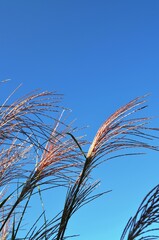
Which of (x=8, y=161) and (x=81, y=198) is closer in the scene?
(x=81, y=198)

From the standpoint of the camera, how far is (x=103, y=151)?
5.14 ft

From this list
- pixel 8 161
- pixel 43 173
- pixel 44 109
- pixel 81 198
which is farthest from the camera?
pixel 8 161

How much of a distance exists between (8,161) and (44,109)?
2.29 ft

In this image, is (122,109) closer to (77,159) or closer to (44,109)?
(44,109)

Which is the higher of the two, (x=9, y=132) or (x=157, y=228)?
(x=9, y=132)

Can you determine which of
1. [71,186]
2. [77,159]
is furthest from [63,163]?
[71,186]

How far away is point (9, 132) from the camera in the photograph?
65.2 inches

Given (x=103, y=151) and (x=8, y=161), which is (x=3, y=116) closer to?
(x=103, y=151)

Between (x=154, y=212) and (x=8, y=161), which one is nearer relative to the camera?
(x=154, y=212)

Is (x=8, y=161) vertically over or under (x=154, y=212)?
over

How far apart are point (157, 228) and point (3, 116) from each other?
96cm

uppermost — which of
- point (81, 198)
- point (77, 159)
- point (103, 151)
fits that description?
point (77, 159)

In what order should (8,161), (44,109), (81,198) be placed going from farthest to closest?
→ (8,161) < (44,109) < (81,198)

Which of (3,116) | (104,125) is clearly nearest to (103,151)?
(104,125)
